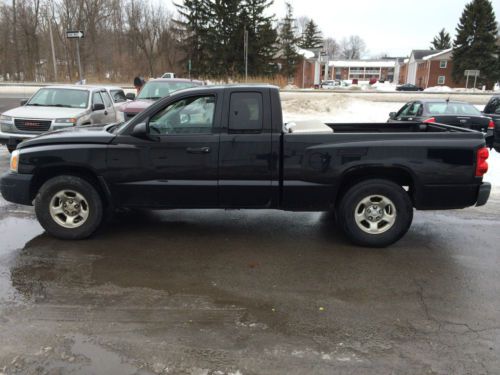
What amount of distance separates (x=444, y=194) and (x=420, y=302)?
1.64 metres

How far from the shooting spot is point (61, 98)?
11047mm

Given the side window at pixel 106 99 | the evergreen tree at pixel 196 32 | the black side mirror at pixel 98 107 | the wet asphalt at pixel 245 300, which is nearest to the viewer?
the wet asphalt at pixel 245 300

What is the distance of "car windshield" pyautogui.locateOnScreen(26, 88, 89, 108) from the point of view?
1091 cm

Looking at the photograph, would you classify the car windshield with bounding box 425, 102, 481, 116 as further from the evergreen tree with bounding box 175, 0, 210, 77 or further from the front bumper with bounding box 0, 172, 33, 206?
the evergreen tree with bounding box 175, 0, 210, 77

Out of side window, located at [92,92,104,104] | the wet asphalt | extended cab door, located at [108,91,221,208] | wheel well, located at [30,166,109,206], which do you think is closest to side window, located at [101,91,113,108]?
side window, located at [92,92,104,104]

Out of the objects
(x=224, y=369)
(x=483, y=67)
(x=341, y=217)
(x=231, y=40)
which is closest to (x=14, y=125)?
(x=341, y=217)

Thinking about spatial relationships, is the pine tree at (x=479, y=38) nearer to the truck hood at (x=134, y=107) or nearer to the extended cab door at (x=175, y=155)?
the truck hood at (x=134, y=107)

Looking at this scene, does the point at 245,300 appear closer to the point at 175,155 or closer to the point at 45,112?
the point at 175,155

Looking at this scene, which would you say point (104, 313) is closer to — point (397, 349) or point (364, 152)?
point (397, 349)

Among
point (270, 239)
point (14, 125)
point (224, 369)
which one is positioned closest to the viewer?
point (224, 369)

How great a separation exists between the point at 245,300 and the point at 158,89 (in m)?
10.4

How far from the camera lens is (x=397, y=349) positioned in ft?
10.6

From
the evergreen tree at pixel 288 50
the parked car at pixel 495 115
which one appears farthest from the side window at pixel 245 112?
the evergreen tree at pixel 288 50

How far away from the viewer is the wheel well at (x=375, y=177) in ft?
16.9
